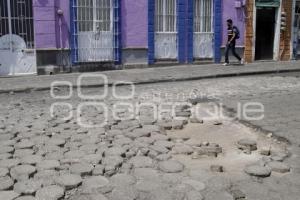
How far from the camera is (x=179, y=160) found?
5465 mm

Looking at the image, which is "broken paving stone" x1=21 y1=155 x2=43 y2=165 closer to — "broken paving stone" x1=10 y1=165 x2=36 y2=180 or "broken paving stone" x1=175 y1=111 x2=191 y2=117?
"broken paving stone" x1=10 y1=165 x2=36 y2=180

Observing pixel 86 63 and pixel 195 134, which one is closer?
pixel 195 134

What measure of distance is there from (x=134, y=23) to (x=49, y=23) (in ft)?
10.6

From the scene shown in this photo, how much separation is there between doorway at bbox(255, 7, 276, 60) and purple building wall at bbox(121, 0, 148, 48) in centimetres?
555

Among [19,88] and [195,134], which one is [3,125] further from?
[19,88]

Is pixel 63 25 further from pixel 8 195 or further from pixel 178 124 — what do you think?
pixel 8 195

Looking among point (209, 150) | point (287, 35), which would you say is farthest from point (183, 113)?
point (287, 35)

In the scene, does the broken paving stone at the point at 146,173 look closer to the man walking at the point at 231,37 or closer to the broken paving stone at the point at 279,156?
the broken paving stone at the point at 279,156

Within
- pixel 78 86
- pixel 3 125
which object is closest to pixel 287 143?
pixel 3 125

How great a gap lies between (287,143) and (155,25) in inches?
453

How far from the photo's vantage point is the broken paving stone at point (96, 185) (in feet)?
14.6

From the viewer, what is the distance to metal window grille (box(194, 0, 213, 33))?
17.8 meters

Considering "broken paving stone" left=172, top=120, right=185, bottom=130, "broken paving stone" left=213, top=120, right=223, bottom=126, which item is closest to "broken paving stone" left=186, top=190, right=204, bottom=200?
"broken paving stone" left=172, top=120, right=185, bottom=130

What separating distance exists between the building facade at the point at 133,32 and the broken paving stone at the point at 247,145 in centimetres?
1053
